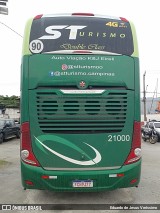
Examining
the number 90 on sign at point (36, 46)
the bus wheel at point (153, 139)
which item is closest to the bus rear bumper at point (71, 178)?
the number 90 on sign at point (36, 46)

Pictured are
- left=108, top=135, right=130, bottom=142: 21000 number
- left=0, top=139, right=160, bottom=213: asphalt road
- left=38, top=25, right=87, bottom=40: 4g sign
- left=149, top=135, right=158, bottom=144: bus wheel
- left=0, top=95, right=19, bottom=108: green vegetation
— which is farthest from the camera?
left=0, top=95, right=19, bottom=108: green vegetation

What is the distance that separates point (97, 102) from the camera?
5523mm

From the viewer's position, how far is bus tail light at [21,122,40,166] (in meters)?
5.49

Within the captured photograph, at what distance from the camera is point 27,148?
5516 millimetres

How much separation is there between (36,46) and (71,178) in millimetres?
2716

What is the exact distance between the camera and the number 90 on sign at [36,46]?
18.2 feet

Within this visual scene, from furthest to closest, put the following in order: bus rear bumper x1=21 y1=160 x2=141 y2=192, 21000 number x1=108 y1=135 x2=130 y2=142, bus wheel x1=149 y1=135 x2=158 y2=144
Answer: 1. bus wheel x1=149 y1=135 x2=158 y2=144
2. 21000 number x1=108 y1=135 x2=130 y2=142
3. bus rear bumper x1=21 y1=160 x2=141 y2=192

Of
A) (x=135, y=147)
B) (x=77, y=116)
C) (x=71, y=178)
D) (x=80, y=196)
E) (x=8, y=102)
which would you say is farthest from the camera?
(x=8, y=102)

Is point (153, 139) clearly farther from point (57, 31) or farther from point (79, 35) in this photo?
point (57, 31)

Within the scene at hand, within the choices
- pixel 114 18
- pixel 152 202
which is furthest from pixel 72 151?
pixel 114 18

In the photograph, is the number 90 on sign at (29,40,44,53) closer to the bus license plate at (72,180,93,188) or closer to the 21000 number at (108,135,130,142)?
the 21000 number at (108,135,130,142)

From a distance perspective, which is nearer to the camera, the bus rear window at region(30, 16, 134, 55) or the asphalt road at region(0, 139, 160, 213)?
the bus rear window at region(30, 16, 134, 55)

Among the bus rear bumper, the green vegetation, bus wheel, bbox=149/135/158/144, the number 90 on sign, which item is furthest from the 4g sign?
the green vegetation

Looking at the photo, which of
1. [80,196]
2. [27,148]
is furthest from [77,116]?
[80,196]
